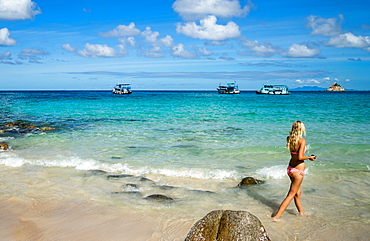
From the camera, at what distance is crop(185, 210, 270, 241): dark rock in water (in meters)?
3.74

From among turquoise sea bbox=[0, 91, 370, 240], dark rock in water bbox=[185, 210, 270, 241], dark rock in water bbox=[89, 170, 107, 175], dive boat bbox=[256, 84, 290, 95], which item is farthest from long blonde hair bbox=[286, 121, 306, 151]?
dive boat bbox=[256, 84, 290, 95]

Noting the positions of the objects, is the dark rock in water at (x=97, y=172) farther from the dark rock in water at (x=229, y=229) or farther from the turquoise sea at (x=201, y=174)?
the dark rock in water at (x=229, y=229)

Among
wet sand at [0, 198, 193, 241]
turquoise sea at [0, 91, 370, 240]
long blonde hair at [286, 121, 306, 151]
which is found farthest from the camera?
turquoise sea at [0, 91, 370, 240]

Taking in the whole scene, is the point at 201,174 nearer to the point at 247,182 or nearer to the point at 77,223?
the point at 247,182

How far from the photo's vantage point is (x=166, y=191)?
25.6 ft

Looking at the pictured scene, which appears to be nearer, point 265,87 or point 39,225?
point 39,225

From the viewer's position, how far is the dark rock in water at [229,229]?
3736mm

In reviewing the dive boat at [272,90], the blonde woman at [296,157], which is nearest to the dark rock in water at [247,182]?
the blonde woman at [296,157]

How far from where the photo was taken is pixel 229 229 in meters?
3.79

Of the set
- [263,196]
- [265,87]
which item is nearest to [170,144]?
[263,196]

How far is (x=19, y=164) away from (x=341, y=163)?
11991 millimetres

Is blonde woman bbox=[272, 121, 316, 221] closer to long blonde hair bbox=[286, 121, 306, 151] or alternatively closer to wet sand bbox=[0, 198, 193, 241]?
long blonde hair bbox=[286, 121, 306, 151]

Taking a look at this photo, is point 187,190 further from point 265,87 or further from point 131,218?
point 265,87

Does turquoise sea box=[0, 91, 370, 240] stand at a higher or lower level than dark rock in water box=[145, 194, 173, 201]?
lower
